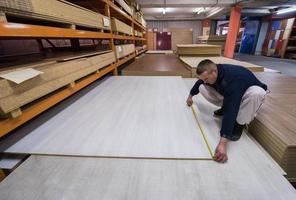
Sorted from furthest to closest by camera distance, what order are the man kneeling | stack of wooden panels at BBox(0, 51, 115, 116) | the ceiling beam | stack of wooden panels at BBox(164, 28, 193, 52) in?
1. stack of wooden panels at BBox(164, 28, 193, 52)
2. the ceiling beam
3. the man kneeling
4. stack of wooden panels at BBox(0, 51, 115, 116)

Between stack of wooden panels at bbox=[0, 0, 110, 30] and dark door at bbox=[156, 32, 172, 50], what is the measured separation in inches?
409

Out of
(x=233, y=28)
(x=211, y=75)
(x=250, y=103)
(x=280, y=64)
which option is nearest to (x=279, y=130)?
(x=250, y=103)

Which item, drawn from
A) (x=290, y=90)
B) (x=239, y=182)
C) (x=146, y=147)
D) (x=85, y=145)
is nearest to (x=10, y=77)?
(x=85, y=145)

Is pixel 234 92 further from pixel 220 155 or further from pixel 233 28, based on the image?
pixel 233 28

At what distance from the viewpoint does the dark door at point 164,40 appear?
11.8m

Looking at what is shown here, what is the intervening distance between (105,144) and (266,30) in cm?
1546

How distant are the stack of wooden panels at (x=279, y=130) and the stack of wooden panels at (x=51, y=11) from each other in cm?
203

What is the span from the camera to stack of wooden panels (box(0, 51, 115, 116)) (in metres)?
0.97

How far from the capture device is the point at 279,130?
118 cm

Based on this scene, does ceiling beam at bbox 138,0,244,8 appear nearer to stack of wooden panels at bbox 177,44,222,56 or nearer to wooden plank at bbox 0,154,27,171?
stack of wooden panels at bbox 177,44,222,56

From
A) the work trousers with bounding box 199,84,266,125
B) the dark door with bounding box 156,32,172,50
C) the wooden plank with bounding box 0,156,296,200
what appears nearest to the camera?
the wooden plank with bounding box 0,156,296,200

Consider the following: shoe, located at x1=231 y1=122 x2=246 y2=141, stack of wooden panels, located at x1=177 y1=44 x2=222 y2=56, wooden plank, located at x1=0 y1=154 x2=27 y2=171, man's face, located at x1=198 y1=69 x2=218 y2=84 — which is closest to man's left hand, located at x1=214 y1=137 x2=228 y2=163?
shoe, located at x1=231 y1=122 x2=246 y2=141

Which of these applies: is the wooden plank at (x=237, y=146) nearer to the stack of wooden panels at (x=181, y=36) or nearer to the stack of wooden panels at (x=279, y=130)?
the stack of wooden panels at (x=279, y=130)

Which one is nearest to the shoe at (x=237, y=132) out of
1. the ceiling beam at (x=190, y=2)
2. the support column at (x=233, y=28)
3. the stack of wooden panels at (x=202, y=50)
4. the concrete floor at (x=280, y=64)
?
the stack of wooden panels at (x=202, y=50)
